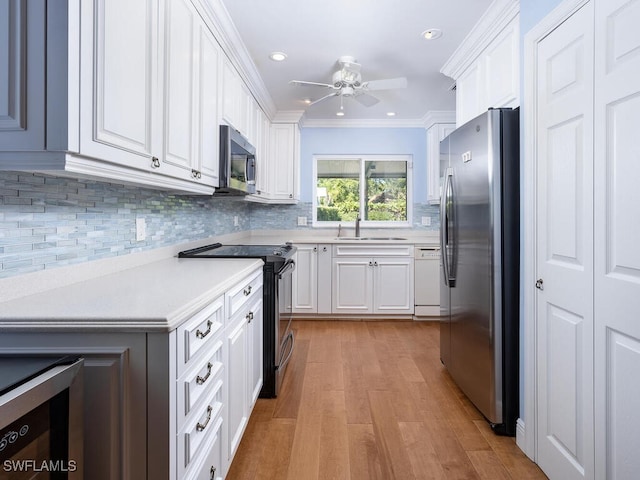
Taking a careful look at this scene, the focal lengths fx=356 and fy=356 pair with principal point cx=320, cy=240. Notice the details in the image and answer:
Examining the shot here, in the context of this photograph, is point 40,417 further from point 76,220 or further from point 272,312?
point 272,312

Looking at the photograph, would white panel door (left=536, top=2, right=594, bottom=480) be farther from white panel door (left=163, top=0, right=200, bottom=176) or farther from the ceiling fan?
white panel door (left=163, top=0, right=200, bottom=176)

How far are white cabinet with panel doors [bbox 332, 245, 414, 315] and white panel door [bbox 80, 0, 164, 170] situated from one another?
2851 mm

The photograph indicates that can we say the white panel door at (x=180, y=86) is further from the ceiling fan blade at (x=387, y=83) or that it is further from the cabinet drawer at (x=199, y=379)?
the ceiling fan blade at (x=387, y=83)

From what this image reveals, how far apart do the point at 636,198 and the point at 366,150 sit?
3.62 meters

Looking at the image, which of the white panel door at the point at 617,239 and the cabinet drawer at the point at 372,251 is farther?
the cabinet drawer at the point at 372,251

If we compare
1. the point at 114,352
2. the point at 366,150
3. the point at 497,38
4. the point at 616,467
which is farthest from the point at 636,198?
the point at 366,150

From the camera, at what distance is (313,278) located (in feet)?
13.3

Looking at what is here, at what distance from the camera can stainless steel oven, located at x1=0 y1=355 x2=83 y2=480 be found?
67 centimetres

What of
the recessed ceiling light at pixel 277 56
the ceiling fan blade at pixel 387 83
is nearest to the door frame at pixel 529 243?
the ceiling fan blade at pixel 387 83

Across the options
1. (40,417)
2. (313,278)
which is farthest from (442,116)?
(40,417)

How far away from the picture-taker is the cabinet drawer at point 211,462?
113 centimetres

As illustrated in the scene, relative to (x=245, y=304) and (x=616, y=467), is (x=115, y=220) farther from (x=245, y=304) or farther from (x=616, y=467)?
(x=616, y=467)

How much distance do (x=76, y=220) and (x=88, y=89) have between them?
64 centimetres

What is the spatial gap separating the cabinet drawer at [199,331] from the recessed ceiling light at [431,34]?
7.20 ft
